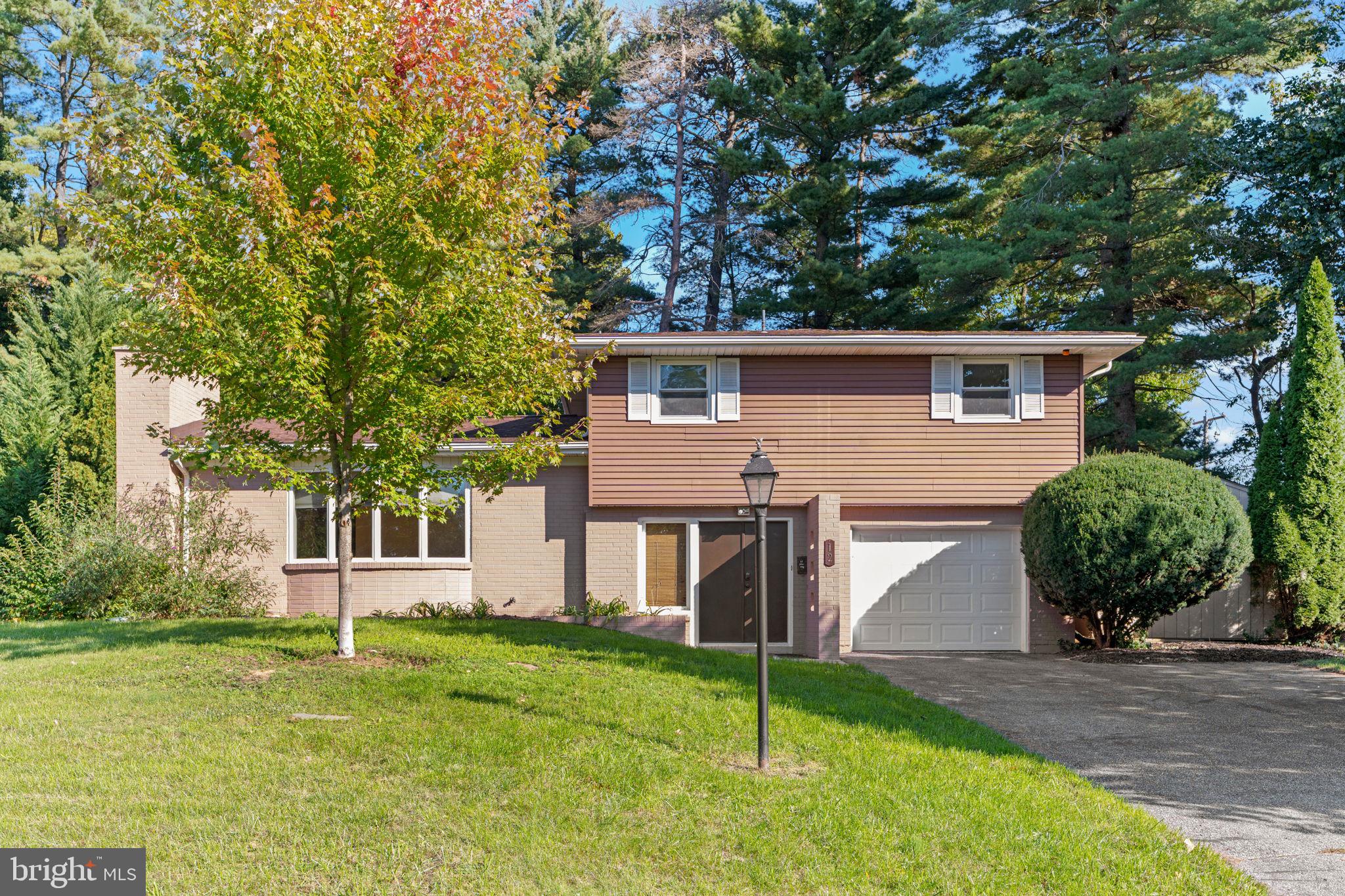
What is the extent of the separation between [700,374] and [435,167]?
21.4ft

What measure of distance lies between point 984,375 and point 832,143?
40.0ft

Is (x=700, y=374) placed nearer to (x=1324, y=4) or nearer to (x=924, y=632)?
(x=924, y=632)

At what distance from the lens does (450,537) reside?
543 inches

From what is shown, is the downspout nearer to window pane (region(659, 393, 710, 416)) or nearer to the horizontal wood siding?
the horizontal wood siding

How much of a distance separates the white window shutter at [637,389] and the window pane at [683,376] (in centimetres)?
27

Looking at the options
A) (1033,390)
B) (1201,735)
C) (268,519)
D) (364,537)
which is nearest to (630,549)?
(364,537)

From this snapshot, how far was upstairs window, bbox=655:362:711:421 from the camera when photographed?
13.5 m

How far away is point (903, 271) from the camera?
22.5m

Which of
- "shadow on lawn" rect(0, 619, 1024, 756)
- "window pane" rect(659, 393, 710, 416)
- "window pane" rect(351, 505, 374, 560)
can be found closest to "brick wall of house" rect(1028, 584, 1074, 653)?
"shadow on lawn" rect(0, 619, 1024, 756)

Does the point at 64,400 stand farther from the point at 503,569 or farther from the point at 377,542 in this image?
the point at 503,569

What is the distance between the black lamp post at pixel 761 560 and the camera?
593 cm

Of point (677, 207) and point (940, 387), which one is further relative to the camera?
point (677, 207)

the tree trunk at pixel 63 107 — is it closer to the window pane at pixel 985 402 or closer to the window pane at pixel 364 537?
the window pane at pixel 364 537

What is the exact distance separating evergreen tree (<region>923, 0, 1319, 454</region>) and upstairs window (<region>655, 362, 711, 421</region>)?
934 cm
